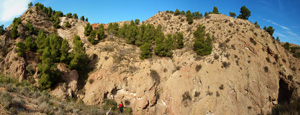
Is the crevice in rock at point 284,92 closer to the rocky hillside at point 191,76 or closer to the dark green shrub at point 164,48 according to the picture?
the rocky hillside at point 191,76

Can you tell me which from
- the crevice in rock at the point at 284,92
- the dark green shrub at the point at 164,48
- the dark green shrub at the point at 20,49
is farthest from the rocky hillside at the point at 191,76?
the dark green shrub at the point at 164,48

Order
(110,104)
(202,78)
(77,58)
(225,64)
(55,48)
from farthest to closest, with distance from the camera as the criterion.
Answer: (225,64) < (202,78) < (77,58) < (55,48) < (110,104)

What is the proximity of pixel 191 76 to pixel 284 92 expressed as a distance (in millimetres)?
18673

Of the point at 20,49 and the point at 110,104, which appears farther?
the point at 110,104

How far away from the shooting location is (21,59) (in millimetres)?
21328

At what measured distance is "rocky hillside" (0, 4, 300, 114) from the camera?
2238 cm

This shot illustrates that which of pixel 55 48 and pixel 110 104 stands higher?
pixel 55 48

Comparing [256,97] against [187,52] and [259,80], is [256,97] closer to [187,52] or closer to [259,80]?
[259,80]

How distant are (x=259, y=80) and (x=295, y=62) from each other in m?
12.4

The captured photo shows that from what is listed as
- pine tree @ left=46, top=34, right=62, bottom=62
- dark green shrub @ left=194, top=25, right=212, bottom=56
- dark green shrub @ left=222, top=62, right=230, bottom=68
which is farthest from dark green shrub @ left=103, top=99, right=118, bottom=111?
dark green shrub @ left=222, top=62, right=230, bottom=68

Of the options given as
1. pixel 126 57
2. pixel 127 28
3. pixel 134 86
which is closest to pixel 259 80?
pixel 134 86

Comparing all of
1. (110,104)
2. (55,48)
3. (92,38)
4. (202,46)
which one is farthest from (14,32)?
(202,46)

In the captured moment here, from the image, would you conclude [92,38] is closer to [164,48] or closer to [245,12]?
[164,48]

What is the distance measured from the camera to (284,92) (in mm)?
28500
